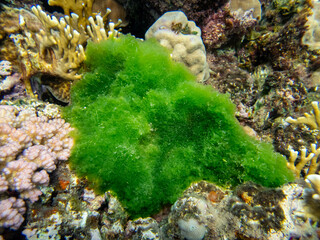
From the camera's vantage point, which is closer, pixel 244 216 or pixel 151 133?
pixel 244 216

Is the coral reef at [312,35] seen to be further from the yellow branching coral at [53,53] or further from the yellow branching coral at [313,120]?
the yellow branching coral at [53,53]

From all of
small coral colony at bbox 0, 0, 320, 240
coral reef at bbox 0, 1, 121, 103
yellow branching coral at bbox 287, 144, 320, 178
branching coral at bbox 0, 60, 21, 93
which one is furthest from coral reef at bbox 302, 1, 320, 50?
branching coral at bbox 0, 60, 21, 93

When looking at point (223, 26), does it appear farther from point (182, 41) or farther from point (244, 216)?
point (244, 216)

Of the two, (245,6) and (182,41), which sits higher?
(245,6)

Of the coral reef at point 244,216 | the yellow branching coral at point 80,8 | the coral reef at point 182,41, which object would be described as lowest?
the coral reef at point 244,216

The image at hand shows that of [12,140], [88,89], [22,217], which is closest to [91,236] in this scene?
[22,217]

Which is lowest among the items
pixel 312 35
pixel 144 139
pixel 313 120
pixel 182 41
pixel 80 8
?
pixel 144 139

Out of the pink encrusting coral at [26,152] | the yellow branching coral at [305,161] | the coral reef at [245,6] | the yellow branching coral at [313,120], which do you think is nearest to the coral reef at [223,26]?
the coral reef at [245,6]

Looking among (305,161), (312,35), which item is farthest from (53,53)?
(312,35)
